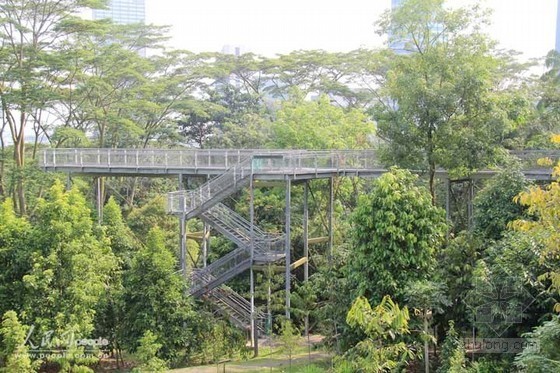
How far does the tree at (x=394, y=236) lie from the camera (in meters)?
16.2

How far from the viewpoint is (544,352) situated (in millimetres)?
12102

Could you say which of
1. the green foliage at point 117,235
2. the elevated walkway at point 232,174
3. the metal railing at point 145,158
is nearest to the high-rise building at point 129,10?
the metal railing at point 145,158

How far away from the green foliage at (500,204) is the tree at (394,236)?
159 centimetres

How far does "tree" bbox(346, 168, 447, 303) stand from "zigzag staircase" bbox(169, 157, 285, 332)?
4613 millimetres

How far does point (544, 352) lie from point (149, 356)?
997cm

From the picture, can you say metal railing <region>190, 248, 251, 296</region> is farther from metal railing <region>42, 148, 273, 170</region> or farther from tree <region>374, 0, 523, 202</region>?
tree <region>374, 0, 523, 202</region>

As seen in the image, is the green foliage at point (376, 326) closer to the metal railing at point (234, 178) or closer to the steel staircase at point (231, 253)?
the steel staircase at point (231, 253)

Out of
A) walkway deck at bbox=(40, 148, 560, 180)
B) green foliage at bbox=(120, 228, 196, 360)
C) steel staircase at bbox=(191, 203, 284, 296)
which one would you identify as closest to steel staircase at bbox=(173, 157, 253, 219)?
walkway deck at bbox=(40, 148, 560, 180)

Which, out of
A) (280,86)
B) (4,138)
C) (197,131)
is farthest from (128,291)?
(280,86)

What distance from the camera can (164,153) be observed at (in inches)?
918

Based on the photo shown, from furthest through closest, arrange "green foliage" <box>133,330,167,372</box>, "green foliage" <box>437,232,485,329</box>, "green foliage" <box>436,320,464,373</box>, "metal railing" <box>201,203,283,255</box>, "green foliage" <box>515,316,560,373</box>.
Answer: "metal railing" <box>201,203,283,255</box>, "green foliage" <box>437,232,485,329</box>, "green foliage" <box>133,330,167,372</box>, "green foliage" <box>436,320,464,373</box>, "green foliage" <box>515,316,560,373</box>

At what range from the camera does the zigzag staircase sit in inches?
797

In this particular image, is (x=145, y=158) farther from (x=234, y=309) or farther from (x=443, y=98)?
(x=443, y=98)

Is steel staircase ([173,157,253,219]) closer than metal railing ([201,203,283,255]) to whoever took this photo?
Yes
